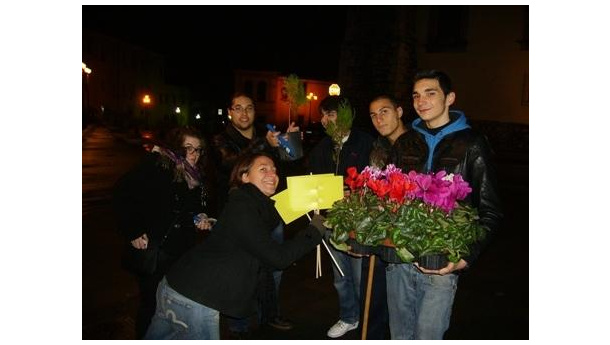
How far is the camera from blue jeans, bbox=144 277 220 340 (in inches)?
108

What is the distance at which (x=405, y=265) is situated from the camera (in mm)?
2889

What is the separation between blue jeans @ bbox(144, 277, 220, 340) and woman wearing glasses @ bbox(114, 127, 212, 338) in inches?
24.8

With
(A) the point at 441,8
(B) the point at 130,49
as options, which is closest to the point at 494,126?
(A) the point at 441,8

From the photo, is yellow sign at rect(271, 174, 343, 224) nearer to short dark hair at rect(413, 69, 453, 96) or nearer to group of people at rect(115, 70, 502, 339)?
group of people at rect(115, 70, 502, 339)

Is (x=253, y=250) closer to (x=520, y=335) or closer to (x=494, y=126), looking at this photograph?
(x=520, y=335)

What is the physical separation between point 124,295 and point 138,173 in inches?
104

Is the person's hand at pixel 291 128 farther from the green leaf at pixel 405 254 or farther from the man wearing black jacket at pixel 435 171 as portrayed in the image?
the green leaf at pixel 405 254

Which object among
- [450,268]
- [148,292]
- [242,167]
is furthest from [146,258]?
[450,268]

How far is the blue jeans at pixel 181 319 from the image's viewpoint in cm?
275

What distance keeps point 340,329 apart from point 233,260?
1.98 metres

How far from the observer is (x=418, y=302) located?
2844 millimetres

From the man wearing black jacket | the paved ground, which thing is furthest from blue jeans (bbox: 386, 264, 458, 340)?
the paved ground

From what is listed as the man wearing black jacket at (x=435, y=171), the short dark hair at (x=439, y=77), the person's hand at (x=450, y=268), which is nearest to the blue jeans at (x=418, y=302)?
the man wearing black jacket at (x=435, y=171)

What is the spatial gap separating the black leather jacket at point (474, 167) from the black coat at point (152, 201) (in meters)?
1.95
